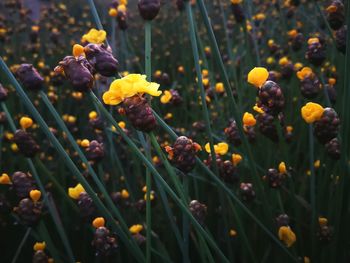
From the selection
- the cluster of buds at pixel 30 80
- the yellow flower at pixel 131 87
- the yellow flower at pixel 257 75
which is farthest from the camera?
the cluster of buds at pixel 30 80

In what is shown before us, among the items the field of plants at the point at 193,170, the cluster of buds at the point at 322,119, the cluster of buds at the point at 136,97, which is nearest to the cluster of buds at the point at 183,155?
the field of plants at the point at 193,170

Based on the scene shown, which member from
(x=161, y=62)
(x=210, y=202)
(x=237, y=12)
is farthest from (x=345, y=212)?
(x=161, y=62)

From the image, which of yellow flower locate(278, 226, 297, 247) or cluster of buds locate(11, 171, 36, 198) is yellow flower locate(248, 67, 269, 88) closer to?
yellow flower locate(278, 226, 297, 247)

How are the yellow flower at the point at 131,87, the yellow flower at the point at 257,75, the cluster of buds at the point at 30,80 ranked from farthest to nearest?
the cluster of buds at the point at 30,80 < the yellow flower at the point at 257,75 < the yellow flower at the point at 131,87

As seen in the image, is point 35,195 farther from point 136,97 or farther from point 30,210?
point 136,97

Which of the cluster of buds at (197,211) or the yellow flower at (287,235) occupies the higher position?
the cluster of buds at (197,211)

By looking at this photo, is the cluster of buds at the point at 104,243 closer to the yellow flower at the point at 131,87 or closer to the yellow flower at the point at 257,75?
the yellow flower at the point at 131,87
